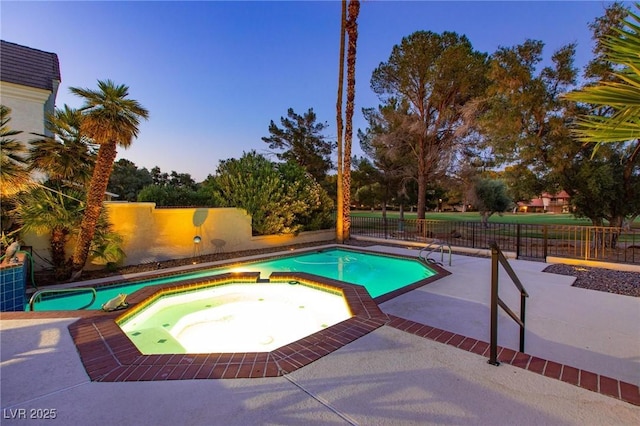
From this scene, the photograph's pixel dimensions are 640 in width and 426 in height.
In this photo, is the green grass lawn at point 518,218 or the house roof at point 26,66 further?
the green grass lawn at point 518,218

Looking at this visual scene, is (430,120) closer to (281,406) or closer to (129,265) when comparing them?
(129,265)

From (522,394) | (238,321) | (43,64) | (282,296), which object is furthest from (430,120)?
(43,64)

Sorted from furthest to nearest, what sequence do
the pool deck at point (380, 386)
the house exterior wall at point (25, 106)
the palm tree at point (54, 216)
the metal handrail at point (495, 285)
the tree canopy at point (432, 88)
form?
the tree canopy at point (432, 88) < the house exterior wall at point (25, 106) < the palm tree at point (54, 216) < the metal handrail at point (495, 285) < the pool deck at point (380, 386)

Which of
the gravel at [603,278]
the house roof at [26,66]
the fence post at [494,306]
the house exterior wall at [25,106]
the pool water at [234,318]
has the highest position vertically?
the house roof at [26,66]

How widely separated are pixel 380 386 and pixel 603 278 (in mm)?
6545

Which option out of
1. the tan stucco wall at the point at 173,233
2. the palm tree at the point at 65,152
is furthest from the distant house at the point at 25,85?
the tan stucco wall at the point at 173,233

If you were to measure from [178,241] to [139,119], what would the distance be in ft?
12.9

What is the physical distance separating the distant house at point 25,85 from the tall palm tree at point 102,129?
5145mm

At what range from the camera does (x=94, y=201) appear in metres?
6.52

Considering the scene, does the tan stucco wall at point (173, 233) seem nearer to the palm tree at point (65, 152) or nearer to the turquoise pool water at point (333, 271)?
the palm tree at point (65, 152)

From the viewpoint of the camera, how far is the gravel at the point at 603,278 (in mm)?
5350

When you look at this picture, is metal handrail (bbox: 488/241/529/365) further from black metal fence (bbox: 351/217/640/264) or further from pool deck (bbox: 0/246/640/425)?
black metal fence (bbox: 351/217/640/264)

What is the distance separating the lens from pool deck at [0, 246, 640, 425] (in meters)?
2.06

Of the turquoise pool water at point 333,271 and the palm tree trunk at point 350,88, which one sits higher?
the palm tree trunk at point 350,88
